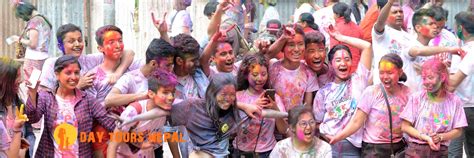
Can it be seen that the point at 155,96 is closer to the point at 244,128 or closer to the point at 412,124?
the point at 244,128

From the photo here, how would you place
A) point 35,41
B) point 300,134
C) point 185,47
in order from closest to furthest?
point 300,134
point 185,47
point 35,41

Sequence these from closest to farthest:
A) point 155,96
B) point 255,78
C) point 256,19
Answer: point 155,96
point 255,78
point 256,19

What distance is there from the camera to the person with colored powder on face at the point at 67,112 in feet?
25.3

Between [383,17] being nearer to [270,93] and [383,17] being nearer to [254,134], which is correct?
[270,93]

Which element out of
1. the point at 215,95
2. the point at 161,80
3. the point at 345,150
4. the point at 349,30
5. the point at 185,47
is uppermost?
the point at 349,30

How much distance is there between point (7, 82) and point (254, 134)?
1944 mm

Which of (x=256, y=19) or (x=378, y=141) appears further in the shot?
(x=256, y=19)

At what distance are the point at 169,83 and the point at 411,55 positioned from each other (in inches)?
81.5

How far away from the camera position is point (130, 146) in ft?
25.5

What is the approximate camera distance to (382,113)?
26.4 feet

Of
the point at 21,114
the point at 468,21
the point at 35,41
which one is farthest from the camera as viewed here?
the point at 35,41

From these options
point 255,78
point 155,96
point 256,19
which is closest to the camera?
point 155,96

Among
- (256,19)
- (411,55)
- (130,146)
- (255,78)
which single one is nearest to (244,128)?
(255,78)

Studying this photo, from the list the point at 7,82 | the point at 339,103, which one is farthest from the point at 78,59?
the point at 339,103
